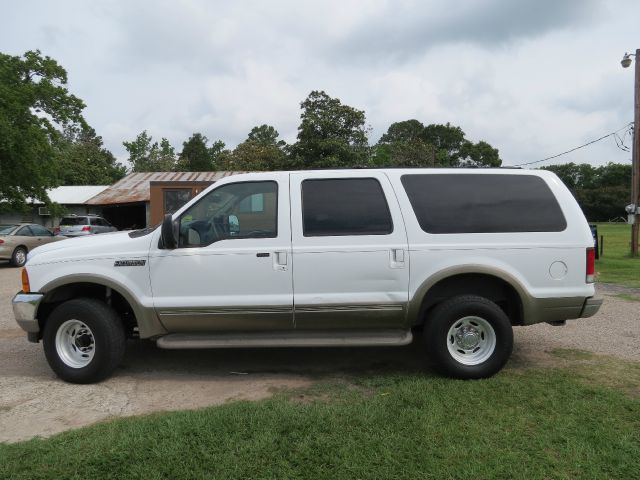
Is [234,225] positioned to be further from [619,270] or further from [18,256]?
[18,256]

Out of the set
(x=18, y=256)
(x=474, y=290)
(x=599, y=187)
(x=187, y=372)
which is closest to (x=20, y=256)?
(x=18, y=256)

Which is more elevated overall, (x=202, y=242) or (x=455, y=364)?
(x=202, y=242)

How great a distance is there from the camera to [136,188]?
99.4 feet

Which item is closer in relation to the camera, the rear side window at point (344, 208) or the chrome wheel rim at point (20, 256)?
the rear side window at point (344, 208)

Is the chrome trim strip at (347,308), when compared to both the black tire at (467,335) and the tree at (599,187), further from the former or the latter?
the tree at (599,187)

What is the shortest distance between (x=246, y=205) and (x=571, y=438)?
3183 millimetres

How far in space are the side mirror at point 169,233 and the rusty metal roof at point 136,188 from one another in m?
22.2

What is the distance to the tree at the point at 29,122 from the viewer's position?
1834 cm

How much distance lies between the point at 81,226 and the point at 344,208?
821 inches

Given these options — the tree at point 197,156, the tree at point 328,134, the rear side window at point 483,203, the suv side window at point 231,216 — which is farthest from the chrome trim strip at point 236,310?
the tree at point 197,156

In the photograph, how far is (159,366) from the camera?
5160 mm

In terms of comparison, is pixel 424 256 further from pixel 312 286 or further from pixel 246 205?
pixel 246 205

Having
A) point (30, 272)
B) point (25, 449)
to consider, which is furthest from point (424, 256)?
point (30, 272)

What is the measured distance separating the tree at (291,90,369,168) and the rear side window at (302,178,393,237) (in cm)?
2769
